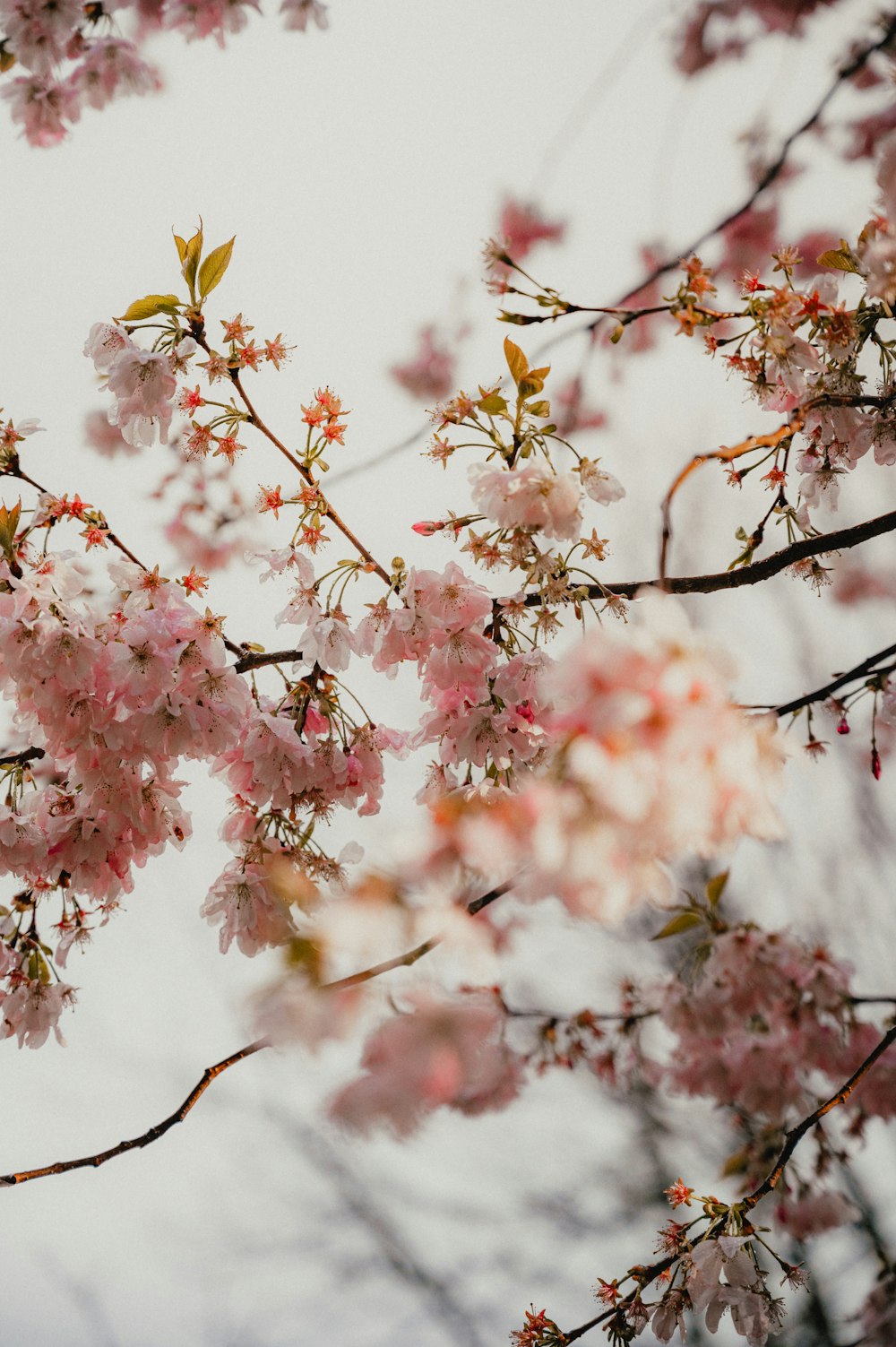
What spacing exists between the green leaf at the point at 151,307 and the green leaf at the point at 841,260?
2.85ft

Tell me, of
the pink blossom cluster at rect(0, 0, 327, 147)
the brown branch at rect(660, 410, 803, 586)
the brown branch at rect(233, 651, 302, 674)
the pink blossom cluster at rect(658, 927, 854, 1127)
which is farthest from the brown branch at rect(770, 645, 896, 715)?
the pink blossom cluster at rect(0, 0, 327, 147)

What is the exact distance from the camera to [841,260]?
3.84ft

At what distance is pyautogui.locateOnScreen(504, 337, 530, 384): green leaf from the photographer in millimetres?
1160

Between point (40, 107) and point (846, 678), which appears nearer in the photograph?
point (846, 678)

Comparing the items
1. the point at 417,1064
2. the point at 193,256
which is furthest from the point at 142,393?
the point at 417,1064

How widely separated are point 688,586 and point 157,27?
6.31ft

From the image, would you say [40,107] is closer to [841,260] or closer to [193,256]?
[193,256]

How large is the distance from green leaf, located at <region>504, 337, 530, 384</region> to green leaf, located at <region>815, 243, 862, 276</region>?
0.41 m

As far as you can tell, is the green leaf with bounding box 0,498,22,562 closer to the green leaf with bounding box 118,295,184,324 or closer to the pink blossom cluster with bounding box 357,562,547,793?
the green leaf with bounding box 118,295,184,324

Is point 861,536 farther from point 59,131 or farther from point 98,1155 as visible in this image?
point 59,131

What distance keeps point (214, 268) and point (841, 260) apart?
843 millimetres

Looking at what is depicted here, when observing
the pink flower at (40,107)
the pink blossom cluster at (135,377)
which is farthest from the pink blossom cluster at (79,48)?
the pink blossom cluster at (135,377)

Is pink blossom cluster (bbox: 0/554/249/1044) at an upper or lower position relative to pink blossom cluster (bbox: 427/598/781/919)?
upper

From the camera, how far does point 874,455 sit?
1.33 m
